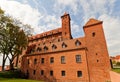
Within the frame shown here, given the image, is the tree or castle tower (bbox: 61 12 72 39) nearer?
the tree

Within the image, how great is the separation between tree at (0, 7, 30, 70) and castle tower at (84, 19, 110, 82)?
1933 cm

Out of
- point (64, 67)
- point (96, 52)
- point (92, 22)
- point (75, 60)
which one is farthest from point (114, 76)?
point (92, 22)

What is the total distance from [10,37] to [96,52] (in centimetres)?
2384

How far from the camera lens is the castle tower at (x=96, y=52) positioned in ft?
77.3

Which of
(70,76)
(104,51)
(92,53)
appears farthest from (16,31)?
(104,51)

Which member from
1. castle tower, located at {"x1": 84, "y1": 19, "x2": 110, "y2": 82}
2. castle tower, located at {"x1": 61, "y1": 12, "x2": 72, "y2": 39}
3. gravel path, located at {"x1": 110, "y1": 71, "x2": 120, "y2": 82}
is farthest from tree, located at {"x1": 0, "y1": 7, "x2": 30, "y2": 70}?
gravel path, located at {"x1": 110, "y1": 71, "x2": 120, "y2": 82}

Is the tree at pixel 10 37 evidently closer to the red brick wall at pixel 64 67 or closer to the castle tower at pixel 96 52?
the red brick wall at pixel 64 67

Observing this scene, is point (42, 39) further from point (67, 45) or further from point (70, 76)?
point (70, 76)

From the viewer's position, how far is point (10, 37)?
33.1 meters

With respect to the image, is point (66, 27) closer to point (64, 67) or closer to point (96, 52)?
point (64, 67)

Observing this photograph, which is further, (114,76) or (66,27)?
(66,27)

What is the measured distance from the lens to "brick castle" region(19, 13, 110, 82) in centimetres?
2439

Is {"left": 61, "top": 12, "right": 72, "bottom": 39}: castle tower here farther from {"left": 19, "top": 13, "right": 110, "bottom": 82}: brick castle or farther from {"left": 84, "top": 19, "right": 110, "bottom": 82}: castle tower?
{"left": 84, "top": 19, "right": 110, "bottom": 82}: castle tower

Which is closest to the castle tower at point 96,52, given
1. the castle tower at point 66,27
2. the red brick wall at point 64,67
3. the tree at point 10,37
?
the red brick wall at point 64,67
